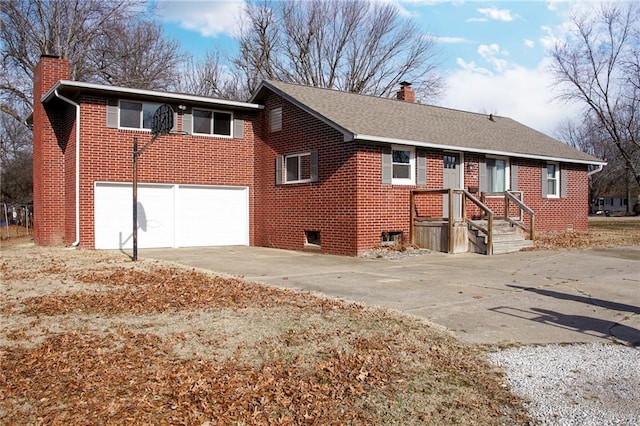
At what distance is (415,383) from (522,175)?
15.8m

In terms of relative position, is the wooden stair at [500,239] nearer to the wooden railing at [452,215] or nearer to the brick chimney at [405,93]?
the wooden railing at [452,215]

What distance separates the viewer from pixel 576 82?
32781 mm

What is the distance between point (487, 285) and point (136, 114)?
11.6 meters

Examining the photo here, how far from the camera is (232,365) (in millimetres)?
4598

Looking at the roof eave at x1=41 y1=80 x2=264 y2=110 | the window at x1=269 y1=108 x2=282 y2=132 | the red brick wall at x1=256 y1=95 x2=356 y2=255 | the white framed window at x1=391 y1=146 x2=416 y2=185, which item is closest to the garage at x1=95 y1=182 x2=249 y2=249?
the red brick wall at x1=256 y1=95 x2=356 y2=255

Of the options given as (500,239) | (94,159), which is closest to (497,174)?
(500,239)

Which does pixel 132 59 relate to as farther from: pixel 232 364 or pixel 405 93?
pixel 232 364

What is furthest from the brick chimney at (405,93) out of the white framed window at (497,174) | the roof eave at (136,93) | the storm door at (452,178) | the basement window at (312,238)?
the basement window at (312,238)

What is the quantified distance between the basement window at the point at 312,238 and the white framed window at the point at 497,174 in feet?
20.6

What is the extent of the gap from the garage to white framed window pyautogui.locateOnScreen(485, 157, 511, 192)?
8310mm

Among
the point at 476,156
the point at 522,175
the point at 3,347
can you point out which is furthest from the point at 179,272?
the point at 522,175

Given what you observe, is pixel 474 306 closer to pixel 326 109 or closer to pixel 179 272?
pixel 179 272

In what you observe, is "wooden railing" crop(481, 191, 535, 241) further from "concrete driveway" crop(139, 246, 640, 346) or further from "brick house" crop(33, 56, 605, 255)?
"concrete driveway" crop(139, 246, 640, 346)

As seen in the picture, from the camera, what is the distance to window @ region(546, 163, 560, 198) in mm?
19605
